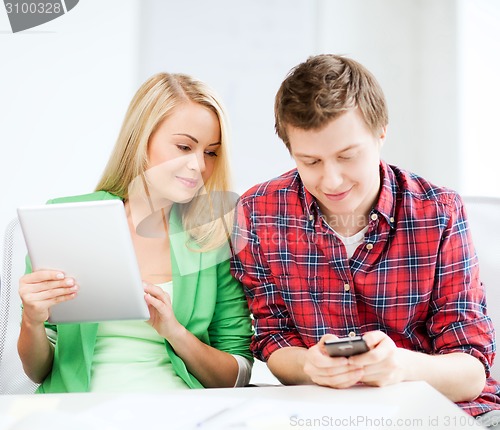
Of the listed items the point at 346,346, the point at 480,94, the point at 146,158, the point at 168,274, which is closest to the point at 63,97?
the point at 146,158

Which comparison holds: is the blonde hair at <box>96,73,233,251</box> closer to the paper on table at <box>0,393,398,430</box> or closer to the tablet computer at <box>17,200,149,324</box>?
the tablet computer at <box>17,200,149,324</box>

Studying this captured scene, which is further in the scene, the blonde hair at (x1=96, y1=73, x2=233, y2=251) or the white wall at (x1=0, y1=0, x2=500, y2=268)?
the white wall at (x1=0, y1=0, x2=500, y2=268)

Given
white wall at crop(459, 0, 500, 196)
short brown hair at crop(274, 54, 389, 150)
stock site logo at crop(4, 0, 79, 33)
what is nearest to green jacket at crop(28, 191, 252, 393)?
short brown hair at crop(274, 54, 389, 150)

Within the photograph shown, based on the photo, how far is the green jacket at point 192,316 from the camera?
117 centimetres

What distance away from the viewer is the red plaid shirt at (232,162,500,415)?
1.12 m

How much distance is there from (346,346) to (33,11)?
214cm

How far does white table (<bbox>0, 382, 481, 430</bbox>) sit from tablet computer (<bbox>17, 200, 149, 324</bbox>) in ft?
0.72

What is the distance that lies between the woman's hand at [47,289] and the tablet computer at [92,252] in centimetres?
1

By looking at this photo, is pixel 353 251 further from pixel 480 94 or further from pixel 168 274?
pixel 480 94

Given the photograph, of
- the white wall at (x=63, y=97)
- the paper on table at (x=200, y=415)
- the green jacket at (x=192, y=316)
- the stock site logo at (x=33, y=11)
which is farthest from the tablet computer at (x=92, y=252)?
the stock site logo at (x=33, y=11)

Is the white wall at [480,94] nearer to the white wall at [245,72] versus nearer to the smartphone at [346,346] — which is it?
the white wall at [245,72]

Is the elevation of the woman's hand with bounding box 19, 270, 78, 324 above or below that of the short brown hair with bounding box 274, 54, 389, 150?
below

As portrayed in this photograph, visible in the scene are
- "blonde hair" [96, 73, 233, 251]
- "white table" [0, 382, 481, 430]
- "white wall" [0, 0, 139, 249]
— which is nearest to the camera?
"white table" [0, 382, 481, 430]

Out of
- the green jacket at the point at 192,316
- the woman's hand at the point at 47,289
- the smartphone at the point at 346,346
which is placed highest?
the woman's hand at the point at 47,289
